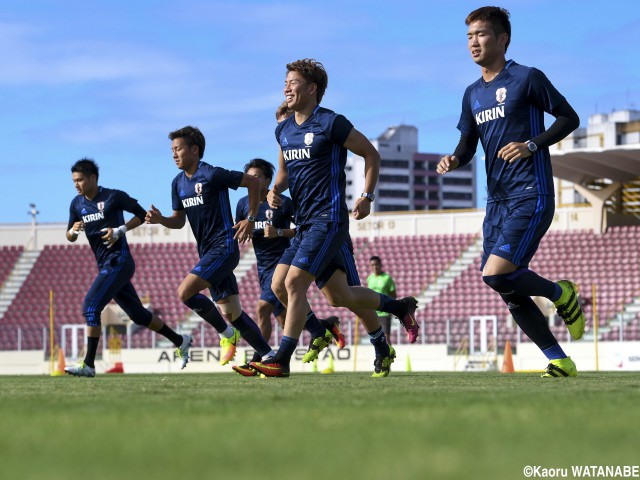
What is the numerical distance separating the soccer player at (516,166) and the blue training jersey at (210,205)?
3.37m

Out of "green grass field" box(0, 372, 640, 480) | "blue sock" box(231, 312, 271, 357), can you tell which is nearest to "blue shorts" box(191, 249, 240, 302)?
"blue sock" box(231, 312, 271, 357)

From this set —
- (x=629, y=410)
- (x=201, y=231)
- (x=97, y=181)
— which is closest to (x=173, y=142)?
(x=201, y=231)

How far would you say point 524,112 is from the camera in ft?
27.7

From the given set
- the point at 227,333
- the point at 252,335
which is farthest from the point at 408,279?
the point at 252,335

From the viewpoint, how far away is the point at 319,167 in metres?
9.11

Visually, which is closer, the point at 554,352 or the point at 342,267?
the point at 554,352

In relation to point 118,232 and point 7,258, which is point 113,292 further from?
point 7,258

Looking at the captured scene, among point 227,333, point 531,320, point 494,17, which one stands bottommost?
point 227,333

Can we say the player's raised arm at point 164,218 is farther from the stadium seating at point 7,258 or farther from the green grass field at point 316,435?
the stadium seating at point 7,258

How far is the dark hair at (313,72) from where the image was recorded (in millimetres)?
9383

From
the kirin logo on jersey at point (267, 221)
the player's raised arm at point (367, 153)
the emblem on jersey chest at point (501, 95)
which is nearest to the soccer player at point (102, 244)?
the kirin logo on jersey at point (267, 221)

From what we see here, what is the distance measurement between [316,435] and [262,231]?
32.0 ft

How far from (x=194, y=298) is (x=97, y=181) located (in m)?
2.24

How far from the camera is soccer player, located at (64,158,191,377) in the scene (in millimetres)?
12961
